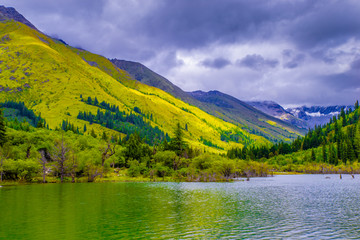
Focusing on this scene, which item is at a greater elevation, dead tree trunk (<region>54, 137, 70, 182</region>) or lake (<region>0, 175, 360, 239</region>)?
dead tree trunk (<region>54, 137, 70, 182</region>)

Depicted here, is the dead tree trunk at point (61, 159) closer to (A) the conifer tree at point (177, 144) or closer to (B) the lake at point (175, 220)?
(A) the conifer tree at point (177, 144)

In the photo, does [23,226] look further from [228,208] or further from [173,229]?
[228,208]

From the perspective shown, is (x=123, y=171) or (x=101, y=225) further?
(x=123, y=171)

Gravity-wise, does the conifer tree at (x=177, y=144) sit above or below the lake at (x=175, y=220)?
above

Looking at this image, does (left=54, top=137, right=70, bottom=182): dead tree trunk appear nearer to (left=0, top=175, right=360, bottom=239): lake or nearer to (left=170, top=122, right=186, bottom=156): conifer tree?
(left=170, top=122, right=186, bottom=156): conifer tree

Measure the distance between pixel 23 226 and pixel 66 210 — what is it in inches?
402

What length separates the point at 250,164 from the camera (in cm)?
16288

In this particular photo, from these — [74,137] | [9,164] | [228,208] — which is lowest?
[228,208]

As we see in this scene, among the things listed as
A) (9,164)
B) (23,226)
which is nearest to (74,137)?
(9,164)

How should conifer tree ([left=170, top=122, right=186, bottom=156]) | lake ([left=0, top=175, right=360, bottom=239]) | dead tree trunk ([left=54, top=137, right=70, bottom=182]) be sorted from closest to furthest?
lake ([left=0, top=175, right=360, bottom=239])
dead tree trunk ([left=54, top=137, right=70, bottom=182])
conifer tree ([left=170, top=122, right=186, bottom=156])

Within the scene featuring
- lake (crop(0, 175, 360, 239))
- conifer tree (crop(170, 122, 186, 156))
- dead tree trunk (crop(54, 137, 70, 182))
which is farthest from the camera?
conifer tree (crop(170, 122, 186, 156))

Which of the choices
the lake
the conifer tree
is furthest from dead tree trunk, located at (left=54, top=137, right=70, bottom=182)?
the lake

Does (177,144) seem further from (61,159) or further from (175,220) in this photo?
(175,220)

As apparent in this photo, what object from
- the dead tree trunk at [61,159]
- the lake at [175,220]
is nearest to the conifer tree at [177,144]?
the dead tree trunk at [61,159]
